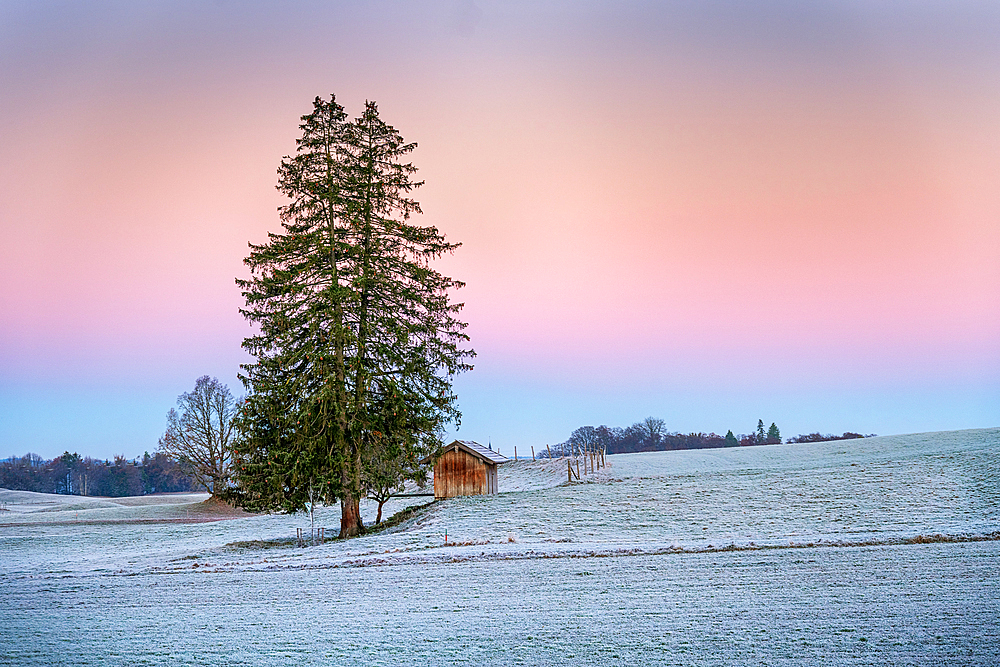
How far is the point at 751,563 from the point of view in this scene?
60.9 feet

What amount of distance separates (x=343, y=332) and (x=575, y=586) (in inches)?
683

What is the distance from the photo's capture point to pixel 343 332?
99.9 feet

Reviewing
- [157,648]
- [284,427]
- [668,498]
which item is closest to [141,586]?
[157,648]

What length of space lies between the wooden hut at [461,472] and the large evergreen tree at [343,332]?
8.41 meters

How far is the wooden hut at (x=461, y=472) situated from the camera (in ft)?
136

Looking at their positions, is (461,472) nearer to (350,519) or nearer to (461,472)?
(461,472)

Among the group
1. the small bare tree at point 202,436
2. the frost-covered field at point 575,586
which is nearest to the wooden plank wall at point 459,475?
the frost-covered field at point 575,586

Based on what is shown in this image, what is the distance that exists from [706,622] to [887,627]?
2874 millimetres

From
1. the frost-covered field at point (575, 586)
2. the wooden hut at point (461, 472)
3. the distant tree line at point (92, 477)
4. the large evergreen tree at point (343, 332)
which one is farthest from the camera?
the distant tree line at point (92, 477)

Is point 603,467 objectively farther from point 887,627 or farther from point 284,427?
point 887,627

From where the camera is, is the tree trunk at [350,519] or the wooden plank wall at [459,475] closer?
the tree trunk at [350,519]

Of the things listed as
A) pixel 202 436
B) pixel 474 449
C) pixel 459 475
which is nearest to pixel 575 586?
pixel 459 475

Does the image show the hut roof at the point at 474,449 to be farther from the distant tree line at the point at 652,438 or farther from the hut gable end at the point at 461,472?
the distant tree line at the point at 652,438

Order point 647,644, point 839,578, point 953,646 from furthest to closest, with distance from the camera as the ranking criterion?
1. point 839,578
2. point 647,644
3. point 953,646
